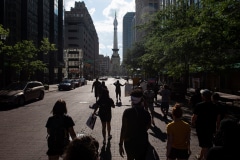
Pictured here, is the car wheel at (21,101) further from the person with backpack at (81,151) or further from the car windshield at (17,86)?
the person with backpack at (81,151)

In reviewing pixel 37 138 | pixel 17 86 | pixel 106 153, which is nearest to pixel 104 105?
pixel 106 153

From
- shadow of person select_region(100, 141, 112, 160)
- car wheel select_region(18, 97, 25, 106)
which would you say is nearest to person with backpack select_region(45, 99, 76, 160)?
shadow of person select_region(100, 141, 112, 160)

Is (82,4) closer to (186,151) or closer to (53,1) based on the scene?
(53,1)

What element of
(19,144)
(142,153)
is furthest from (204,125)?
(19,144)

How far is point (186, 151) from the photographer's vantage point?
18.1ft

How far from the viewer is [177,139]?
5.44 meters

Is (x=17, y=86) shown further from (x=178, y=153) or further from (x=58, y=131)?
(x=178, y=153)

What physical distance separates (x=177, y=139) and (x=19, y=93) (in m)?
17.6

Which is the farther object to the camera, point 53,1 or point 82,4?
point 82,4

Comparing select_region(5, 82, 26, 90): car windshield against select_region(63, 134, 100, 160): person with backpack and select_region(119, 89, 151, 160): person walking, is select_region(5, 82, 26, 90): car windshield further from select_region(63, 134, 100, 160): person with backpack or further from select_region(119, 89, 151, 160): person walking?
select_region(63, 134, 100, 160): person with backpack

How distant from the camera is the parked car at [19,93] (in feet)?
65.7

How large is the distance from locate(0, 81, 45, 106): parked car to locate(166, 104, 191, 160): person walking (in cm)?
1658

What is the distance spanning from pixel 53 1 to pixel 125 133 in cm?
6891

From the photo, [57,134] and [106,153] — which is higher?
[57,134]
